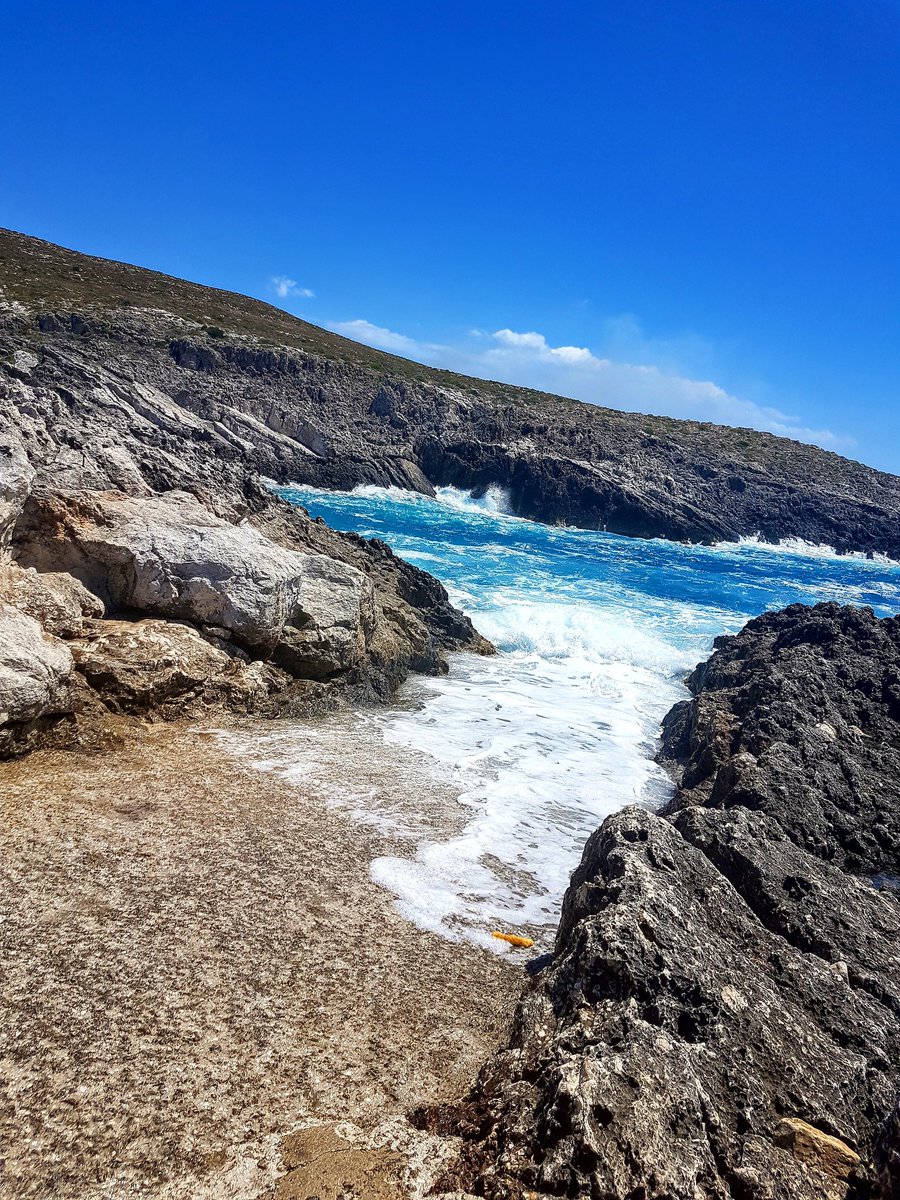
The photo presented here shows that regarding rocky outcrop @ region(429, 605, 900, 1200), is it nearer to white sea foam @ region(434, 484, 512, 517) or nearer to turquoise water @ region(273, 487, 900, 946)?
turquoise water @ region(273, 487, 900, 946)

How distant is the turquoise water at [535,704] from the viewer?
6.65 m

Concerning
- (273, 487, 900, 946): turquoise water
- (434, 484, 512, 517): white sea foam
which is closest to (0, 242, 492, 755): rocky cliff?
(273, 487, 900, 946): turquoise water

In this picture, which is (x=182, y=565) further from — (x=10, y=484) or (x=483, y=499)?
(x=483, y=499)

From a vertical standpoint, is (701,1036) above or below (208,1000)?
above

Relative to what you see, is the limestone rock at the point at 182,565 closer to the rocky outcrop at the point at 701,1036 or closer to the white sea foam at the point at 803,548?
the rocky outcrop at the point at 701,1036

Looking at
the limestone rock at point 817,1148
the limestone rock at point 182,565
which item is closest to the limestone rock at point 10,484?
the limestone rock at point 182,565

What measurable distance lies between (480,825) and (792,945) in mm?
3671

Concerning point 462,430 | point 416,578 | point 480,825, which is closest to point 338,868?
point 480,825

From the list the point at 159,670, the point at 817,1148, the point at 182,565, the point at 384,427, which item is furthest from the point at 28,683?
the point at 384,427

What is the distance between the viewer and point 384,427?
64.0 meters

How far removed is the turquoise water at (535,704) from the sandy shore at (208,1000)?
805 mm

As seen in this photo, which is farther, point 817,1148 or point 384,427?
point 384,427

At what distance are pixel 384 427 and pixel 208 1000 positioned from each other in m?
62.6

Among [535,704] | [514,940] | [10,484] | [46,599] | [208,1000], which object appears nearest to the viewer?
[208,1000]
